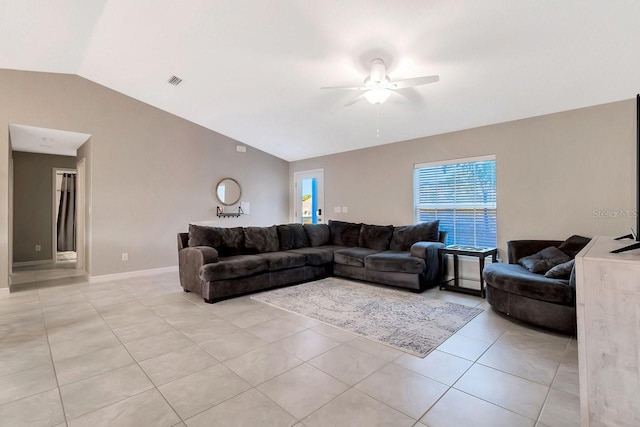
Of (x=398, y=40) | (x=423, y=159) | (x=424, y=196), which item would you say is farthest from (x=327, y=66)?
(x=424, y=196)

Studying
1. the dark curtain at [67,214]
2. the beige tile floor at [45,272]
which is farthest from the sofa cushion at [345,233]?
the dark curtain at [67,214]

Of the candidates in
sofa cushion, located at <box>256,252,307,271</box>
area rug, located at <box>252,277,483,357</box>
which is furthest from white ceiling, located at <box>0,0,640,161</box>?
area rug, located at <box>252,277,483,357</box>

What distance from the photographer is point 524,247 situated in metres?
3.87

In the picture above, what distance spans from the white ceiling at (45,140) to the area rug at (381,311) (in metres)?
4.04

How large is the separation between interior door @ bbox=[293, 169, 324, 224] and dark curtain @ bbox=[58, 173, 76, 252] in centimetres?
538

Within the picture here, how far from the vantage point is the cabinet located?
44.0 inches

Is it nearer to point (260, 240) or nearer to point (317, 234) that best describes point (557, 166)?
point (317, 234)

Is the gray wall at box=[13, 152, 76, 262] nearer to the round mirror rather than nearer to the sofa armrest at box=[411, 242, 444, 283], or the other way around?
the round mirror

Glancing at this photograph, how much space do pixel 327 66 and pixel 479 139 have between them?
2.53m

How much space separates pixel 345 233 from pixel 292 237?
3.43 feet

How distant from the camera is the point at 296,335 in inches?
109

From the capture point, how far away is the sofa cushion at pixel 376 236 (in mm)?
5141

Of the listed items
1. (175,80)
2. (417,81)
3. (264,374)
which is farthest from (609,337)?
(175,80)

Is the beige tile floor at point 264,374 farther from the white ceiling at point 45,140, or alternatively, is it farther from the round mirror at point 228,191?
the round mirror at point 228,191
